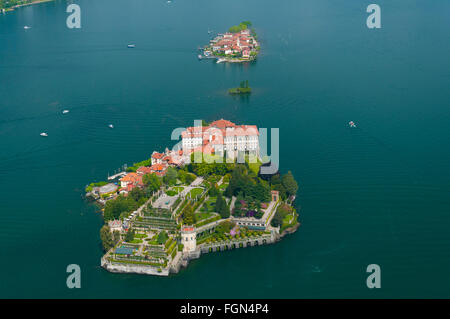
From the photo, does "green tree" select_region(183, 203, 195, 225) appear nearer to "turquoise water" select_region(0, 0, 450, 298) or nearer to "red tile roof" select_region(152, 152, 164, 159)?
"turquoise water" select_region(0, 0, 450, 298)

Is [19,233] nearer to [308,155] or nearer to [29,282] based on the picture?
[29,282]

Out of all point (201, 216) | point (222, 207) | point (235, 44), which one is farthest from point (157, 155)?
point (235, 44)

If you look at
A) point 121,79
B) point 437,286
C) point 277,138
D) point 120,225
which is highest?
→ point 121,79

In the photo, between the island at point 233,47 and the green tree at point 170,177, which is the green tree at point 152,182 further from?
the island at point 233,47

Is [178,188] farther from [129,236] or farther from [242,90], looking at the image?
[242,90]

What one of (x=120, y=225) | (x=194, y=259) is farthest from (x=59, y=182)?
(x=194, y=259)
